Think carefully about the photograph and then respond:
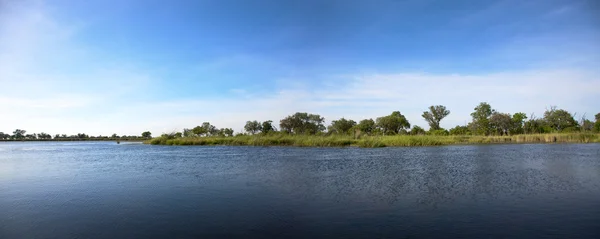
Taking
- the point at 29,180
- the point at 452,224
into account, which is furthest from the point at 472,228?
the point at 29,180

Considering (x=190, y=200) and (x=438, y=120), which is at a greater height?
(x=438, y=120)

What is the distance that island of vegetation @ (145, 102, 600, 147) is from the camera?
40906 mm

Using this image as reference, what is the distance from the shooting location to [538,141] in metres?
43.0

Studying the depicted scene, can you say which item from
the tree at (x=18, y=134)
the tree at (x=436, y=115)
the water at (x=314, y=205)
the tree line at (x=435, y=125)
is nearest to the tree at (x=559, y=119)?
the tree line at (x=435, y=125)

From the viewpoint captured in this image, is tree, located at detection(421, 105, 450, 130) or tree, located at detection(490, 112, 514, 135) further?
tree, located at detection(421, 105, 450, 130)

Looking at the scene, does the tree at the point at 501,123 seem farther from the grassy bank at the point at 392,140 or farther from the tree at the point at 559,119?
the grassy bank at the point at 392,140

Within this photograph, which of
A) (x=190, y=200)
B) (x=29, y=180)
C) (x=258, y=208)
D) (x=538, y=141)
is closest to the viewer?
(x=258, y=208)

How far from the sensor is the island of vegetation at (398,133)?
41.0 m

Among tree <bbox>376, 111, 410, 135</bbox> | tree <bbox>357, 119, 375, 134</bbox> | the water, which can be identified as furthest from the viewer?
tree <bbox>357, 119, 375, 134</bbox>

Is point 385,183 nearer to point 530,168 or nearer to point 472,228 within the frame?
point 472,228

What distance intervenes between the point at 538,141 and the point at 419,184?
40078mm

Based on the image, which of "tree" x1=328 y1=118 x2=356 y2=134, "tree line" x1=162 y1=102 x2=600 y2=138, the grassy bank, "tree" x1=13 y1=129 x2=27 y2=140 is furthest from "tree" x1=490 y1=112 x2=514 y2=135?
"tree" x1=13 y1=129 x2=27 y2=140

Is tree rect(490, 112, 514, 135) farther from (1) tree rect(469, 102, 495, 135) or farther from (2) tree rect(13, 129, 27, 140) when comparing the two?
(2) tree rect(13, 129, 27, 140)

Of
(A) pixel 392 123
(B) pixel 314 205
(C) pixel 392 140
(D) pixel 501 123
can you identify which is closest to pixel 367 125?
(A) pixel 392 123
